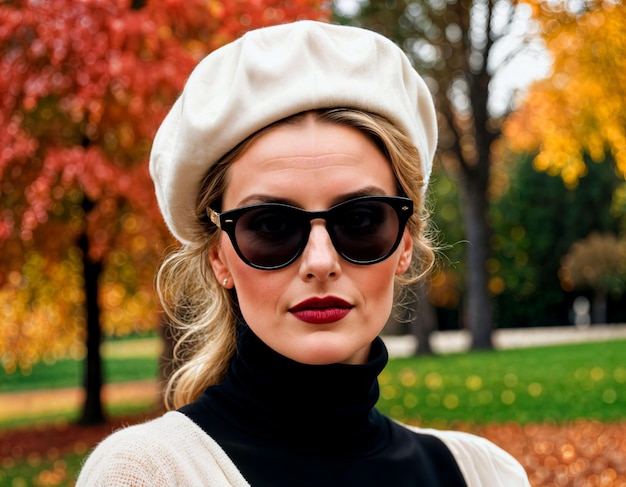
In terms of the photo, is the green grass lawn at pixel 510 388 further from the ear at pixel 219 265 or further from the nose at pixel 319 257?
the nose at pixel 319 257

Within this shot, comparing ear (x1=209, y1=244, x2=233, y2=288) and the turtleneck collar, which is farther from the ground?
ear (x1=209, y1=244, x2=233, y2=288)

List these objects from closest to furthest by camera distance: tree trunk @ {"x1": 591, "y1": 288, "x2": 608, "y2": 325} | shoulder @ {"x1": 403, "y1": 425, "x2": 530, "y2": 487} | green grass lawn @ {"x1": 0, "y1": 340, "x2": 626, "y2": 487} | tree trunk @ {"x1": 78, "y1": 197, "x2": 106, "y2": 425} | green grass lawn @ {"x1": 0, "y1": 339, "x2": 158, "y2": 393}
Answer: shoulder @ {"x1": 403, "y1": 425, "x2": 530, "y2": 487} → green grass lawn @ {"x1": 0, "y1": 340, "x2": 626, "y2": 487} → tree trunk @ {"x1": 78, "y1": 197, "x2": 106, "y2": 425} → green grass lawn @ {"x1": 0, "y1": 339, "x2": 158, "y2": 393} → tree trunk @ {"x1": 591, "y1": 288, "x2": 608, "y2": 325}

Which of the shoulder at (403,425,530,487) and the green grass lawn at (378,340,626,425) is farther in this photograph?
the green grass lawn at (378,340,626,425)

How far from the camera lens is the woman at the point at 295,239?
1491mm

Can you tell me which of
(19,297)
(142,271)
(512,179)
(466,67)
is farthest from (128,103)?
(512,179)

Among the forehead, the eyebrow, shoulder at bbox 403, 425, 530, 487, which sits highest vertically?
the forehead

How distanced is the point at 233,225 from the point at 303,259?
0.16 metres

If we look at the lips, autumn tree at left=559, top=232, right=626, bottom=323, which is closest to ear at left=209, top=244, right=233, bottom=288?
the lips

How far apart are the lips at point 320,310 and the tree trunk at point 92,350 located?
9203 mm

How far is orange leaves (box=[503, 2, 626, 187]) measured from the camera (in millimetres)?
7898

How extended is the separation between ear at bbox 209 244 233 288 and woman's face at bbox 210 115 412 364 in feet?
0.42

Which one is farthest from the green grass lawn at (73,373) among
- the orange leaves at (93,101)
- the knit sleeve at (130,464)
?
the knit sleeve at (130,464)

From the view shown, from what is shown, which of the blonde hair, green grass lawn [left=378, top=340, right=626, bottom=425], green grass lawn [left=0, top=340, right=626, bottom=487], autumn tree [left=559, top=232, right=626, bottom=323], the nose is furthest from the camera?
autumn tree [left=559, top=232, right=626, bottom=323]

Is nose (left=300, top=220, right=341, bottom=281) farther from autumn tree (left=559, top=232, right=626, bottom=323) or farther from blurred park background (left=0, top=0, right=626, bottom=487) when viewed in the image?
autumn tree (left=559, top=232, right=626, bottom=323)
